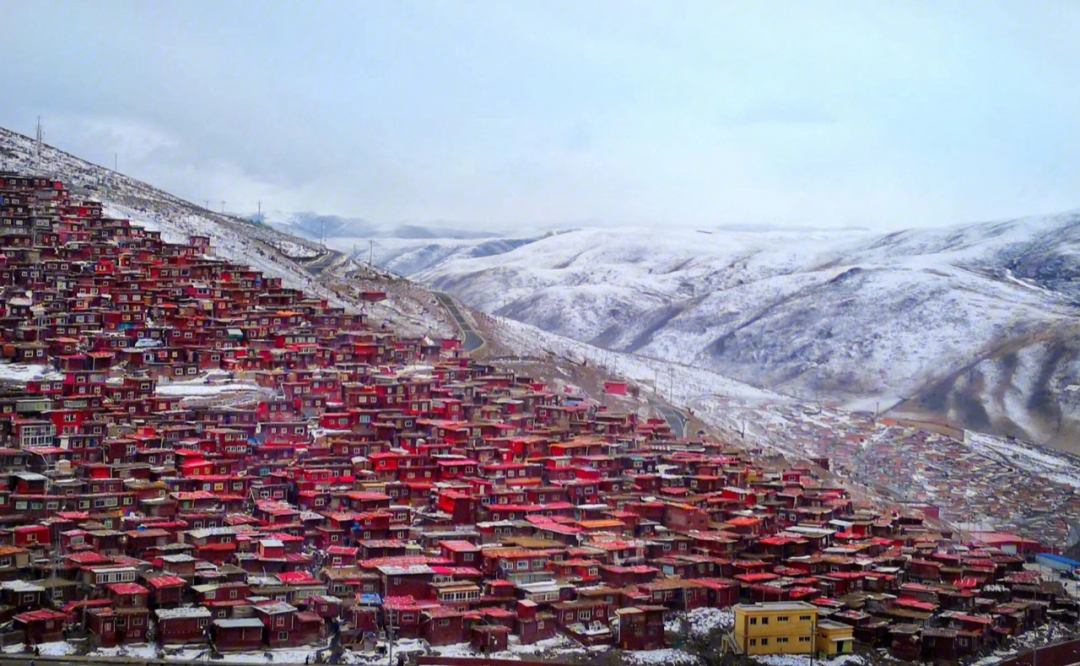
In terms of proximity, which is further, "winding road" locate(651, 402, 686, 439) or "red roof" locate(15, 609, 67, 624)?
"winding road" locate(651, 402, 686, 439)

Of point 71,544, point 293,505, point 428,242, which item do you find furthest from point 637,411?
point 428,242

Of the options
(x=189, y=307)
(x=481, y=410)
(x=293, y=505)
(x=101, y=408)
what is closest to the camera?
(x=293, y=505)

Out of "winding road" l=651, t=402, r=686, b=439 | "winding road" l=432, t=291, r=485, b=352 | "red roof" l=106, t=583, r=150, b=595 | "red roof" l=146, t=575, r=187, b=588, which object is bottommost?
"red roof" l=106, t=583, r=150, b=595

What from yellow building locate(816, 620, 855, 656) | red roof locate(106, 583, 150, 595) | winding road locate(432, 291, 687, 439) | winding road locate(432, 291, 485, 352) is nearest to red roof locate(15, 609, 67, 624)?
red roof locate(106, 583, 150, 595)

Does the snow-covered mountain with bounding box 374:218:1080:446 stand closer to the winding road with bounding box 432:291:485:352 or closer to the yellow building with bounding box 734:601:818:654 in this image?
the winding road with bounding box 432:291:485:352

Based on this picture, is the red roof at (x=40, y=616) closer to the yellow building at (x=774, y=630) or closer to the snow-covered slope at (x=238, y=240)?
the yellow building at (x=774, y=630)

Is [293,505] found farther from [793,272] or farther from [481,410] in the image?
[793,272]

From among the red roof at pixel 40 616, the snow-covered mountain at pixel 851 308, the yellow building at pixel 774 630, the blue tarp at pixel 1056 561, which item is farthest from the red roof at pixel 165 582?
the snow-covered mountain at pixel 851 308
